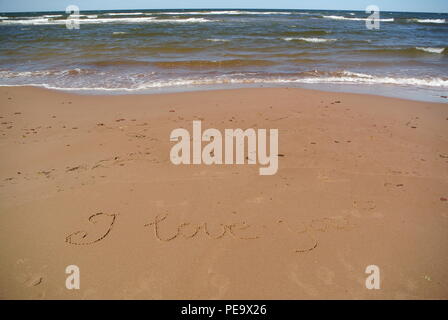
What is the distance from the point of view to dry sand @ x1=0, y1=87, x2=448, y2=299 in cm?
236

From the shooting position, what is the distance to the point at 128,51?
14531 mm

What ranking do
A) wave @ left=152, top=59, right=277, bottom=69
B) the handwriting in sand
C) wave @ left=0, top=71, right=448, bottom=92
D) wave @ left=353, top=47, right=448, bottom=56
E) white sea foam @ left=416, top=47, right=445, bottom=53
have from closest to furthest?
the handwriting in sand
wave @ left=0, top=71, right=448, bottom=92
wave @ left=152, top=59, right=277, bottom=69
wave @ left=353, top=47, right=448, bottom=56
white sea foam @ left=416, top=47, right=445, bottom=53

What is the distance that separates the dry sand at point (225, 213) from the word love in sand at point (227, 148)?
0.15 m

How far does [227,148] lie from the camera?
4312 mm

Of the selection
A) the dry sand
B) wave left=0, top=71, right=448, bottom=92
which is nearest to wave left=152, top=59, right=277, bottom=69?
wave left=0, top=71, right=448, bottom=92

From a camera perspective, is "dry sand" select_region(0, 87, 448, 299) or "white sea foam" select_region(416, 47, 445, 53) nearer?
"dry sand" select_region(0, 87, 448, 299)

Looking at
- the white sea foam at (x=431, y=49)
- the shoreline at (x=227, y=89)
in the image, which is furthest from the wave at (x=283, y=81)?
the white sea foam at (x=431, y=49)

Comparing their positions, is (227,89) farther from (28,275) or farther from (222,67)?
(28,275)

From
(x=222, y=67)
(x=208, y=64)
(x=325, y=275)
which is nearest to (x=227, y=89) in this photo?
(x=222, y=67)

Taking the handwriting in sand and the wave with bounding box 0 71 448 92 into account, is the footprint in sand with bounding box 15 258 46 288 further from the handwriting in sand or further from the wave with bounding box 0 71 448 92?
the wave with bounding box 0 71 448 92

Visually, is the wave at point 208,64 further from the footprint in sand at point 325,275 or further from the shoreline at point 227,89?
the footprint in sand at point 325,275

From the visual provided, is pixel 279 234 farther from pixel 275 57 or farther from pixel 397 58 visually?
pixel 397 58

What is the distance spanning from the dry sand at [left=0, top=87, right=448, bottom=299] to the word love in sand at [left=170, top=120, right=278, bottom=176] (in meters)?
0.15
